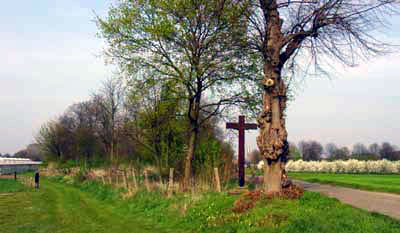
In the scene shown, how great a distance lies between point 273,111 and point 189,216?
390cm

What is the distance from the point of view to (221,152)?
806 inches

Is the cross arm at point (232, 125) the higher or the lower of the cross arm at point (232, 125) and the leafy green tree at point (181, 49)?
the lower

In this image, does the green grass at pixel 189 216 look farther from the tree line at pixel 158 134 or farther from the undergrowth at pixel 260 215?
the tree line at pixel 158 134

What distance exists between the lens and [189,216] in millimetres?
11586

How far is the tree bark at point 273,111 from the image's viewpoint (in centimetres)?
1143

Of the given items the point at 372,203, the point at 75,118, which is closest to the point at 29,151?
the point at 75,118

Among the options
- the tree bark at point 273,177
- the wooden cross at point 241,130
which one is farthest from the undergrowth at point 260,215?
the wooden cross at point 241,130

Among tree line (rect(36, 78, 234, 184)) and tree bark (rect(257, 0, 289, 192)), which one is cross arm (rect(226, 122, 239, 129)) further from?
tree bark (rect(257, 0, 289, 192))

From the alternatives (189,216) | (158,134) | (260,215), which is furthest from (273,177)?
(158,134)

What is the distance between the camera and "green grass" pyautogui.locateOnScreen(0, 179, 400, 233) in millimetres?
8648

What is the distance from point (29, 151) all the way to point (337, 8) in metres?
144

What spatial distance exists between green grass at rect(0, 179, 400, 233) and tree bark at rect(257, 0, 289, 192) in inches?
44.9

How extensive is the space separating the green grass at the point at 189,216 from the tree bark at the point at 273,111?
3.74 ft

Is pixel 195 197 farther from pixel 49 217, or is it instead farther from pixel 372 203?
pixel 372 203
